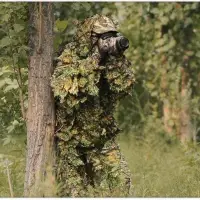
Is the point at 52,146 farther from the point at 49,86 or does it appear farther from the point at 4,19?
the point at 4,19

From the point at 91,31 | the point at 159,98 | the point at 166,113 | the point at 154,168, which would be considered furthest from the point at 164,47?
the point at 91,31

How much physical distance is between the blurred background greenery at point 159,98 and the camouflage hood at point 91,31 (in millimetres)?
1248

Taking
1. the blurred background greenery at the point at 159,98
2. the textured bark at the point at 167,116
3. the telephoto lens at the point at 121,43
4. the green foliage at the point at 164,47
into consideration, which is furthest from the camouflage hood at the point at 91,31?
the textured bark at the point at 167,116

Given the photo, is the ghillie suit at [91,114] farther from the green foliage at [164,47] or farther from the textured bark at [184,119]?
the textured bark at [184,119]

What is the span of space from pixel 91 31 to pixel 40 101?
2.31 feet

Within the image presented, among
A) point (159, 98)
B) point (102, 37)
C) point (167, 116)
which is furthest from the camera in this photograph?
point (159, 98)

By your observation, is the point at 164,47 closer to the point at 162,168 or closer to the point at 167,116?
the point at 167,116

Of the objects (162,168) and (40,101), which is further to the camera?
(162,168)

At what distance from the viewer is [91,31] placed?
220 inches

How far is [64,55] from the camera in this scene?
5562mm

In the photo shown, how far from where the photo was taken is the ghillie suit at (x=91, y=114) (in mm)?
5461

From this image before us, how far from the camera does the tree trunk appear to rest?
555 cm

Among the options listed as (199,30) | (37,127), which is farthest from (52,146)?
(199,30)

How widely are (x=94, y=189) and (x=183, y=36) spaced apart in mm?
6673
